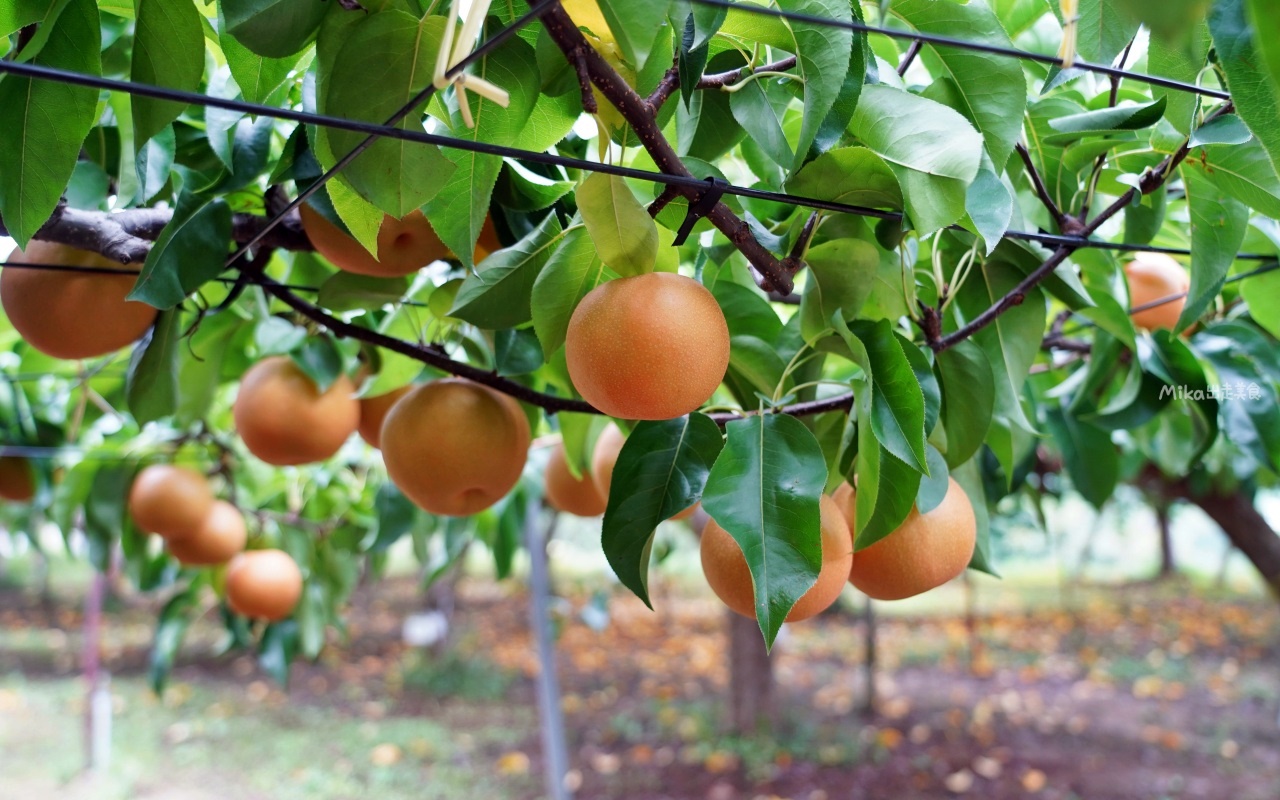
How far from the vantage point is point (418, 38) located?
0.47 m

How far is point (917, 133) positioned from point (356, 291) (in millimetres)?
507

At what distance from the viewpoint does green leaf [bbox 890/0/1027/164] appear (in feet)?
1.84

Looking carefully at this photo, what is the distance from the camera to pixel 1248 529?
7.07 feet

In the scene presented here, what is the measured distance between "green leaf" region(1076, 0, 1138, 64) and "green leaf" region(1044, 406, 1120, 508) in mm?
677

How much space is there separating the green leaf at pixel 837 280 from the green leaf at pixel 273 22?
33 centimetres

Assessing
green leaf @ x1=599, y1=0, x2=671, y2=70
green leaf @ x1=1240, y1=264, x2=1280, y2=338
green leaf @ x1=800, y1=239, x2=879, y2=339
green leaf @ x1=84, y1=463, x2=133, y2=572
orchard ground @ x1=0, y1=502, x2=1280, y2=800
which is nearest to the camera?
green leaf @ x1=599, y1=0, x2=671, y2=70

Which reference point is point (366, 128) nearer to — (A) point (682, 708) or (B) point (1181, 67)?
(B) point (1181, 67)

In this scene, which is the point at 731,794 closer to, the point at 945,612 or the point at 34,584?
the point at 945,612

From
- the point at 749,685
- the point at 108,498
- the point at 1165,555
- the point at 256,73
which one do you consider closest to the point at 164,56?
the point at 256,73

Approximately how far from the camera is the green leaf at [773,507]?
51 centimetres

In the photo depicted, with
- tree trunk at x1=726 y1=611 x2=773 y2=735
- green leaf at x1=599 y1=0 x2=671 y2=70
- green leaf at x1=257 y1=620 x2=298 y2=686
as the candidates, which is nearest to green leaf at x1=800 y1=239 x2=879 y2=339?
green leaf at x1=599 y1=0 x2=671 y2=70

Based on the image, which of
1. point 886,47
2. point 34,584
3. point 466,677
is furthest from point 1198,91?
point 34,584

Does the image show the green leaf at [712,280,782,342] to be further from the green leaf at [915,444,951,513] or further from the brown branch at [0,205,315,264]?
the brown branch at [0,205,315,264]

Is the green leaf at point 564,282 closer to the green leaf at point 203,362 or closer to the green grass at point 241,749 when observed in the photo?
the green leaf at point 203,362
